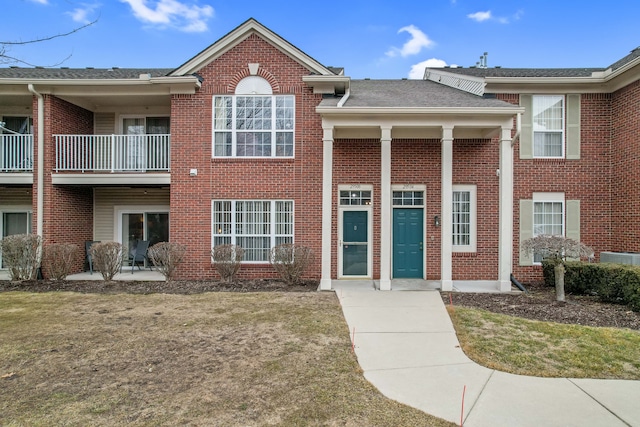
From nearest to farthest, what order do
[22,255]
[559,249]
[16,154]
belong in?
[559,249] → [22,255] → [16,154]

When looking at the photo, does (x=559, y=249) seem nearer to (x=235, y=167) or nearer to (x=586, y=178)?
(x=586, y=178)

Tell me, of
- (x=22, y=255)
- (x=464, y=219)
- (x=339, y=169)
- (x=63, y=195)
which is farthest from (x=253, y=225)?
(x=22, y=255)

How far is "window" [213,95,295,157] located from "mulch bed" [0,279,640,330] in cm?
372

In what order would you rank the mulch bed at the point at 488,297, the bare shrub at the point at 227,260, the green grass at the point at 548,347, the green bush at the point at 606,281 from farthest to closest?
the bare shrub at the point at 227,260 < the green bush at the point at 606,281 < the mulch bed at the point at 488,297 < the green grass at the point at 548,347

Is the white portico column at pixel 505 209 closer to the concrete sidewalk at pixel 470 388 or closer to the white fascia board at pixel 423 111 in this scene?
the white fascia board at pixel 423 111

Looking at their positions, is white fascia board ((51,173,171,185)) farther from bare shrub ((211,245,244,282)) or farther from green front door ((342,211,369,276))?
green front door ((342,211,369,276))

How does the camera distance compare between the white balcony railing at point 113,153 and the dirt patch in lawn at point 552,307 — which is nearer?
the dirt patch in lawn at point 552,307

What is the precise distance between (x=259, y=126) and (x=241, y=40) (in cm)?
252

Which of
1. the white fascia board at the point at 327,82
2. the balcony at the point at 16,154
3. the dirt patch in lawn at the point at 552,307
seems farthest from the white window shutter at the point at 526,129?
the balcony at the point at 16,154

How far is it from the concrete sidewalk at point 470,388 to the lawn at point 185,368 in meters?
0.29

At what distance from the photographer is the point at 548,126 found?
35.2 feet

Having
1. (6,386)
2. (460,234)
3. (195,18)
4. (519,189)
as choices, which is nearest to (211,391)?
(6,386)

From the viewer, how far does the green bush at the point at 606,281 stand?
7.21 m

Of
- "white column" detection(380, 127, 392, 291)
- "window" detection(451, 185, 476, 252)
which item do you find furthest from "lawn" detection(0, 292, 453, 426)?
"window" detection(451, 185, 476, 252)
